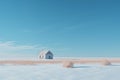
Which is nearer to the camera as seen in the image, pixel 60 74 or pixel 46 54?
pixel 60 74

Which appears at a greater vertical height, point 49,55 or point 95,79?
point 49,55

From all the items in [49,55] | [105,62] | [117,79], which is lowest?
[117,79]

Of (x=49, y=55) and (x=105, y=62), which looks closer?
(x=105, y=62)

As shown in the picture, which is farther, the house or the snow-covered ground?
the house

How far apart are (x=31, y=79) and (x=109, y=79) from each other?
4.60 metres

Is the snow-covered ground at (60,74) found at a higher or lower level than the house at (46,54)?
lower

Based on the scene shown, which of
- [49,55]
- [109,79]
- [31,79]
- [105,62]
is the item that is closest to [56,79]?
[31,79]

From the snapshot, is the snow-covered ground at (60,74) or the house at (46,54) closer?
the snow-covered ground at (60,74)

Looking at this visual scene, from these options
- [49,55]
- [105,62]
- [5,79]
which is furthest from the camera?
[49,55]

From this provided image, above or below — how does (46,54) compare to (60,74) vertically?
above

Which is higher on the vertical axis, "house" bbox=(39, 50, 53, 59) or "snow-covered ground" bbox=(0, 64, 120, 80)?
"house" bbox=(39, 50, 53, 59)

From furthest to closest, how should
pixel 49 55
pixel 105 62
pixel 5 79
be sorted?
pixel 49 55 < pixel 105 62 < pixel 5 79

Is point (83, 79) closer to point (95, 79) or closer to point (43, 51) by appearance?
point (95, 79)

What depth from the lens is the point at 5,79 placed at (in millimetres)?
13531
